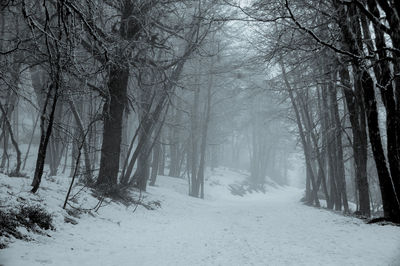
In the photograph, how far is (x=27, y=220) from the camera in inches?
158

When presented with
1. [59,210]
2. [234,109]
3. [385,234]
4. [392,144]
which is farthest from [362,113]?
[234,109]

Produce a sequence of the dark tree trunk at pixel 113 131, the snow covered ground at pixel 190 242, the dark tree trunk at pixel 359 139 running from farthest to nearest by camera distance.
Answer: the dark tree trunk at pixel 113 131, the dark tree trunk at pixel 359 139, the snow covered ground at pixel 190 242

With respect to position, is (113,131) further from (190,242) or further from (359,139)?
(359,139)

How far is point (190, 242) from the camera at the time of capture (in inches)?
204

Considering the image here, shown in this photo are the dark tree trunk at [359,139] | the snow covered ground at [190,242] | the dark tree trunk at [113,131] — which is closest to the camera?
the snow covered ground at [190,242]

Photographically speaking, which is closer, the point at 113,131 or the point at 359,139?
the point at 359,139

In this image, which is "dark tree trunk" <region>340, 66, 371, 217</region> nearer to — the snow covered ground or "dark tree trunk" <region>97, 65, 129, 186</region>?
the snow covered ground

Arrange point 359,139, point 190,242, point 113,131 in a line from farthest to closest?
point 113,131 → point 359,139 → point 190,242

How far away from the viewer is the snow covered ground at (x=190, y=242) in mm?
3717

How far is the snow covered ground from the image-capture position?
3.72 meters

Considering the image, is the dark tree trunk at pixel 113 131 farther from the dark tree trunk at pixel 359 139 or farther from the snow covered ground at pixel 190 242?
the dark tree trunk at pixel 359 139

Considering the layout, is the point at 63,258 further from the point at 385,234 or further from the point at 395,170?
the point at 395,170

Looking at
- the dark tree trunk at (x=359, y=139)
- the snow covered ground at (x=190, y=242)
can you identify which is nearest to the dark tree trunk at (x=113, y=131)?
the snow covered ground at (x=190, y=242)

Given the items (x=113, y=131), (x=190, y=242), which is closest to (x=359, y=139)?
(x=190, y=242)
